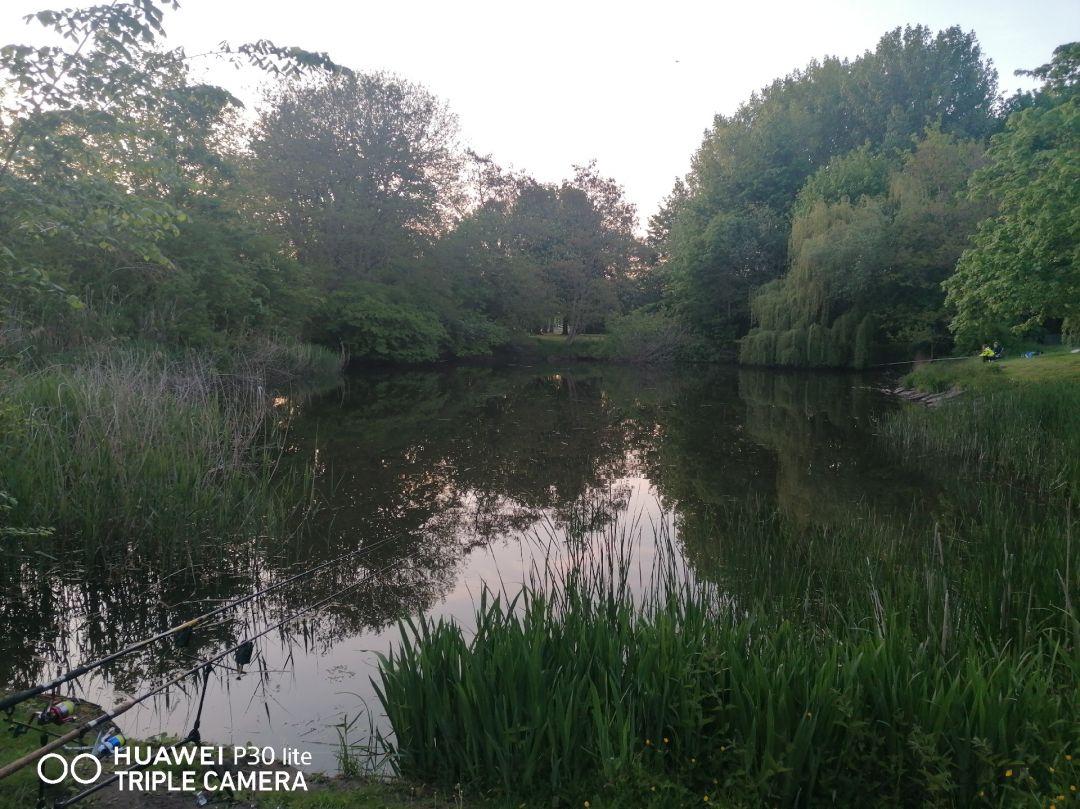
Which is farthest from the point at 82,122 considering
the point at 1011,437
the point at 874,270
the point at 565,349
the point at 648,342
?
the point at 565,349

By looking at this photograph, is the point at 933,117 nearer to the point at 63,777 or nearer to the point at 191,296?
the point at 191,296

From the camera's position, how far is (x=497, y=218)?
1677 inches

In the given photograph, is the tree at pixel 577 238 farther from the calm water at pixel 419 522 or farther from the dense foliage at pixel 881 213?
the calm water at pixel 419 522

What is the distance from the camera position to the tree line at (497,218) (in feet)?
16.4

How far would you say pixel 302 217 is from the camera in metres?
32.1

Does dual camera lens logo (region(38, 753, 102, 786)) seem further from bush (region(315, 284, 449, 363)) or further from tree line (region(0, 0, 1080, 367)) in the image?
bush (region(315, 284, 449, 363))

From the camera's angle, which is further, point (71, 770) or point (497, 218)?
point (497, 218)

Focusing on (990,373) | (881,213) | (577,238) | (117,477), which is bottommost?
(117,477)

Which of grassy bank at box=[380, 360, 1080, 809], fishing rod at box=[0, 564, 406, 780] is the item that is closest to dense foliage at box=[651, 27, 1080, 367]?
grassy bank at box=[380, 360, 1080, 809]

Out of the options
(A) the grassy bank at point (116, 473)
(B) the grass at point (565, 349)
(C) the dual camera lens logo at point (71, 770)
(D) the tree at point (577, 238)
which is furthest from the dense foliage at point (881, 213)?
(C) the dual camera lens logo at point (71, 770)

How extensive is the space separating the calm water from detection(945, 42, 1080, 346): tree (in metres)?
3.73

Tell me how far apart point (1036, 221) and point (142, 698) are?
53.5ft

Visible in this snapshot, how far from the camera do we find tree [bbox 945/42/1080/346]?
14.0 metres

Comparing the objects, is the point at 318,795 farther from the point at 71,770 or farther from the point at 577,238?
the point at 577,238
